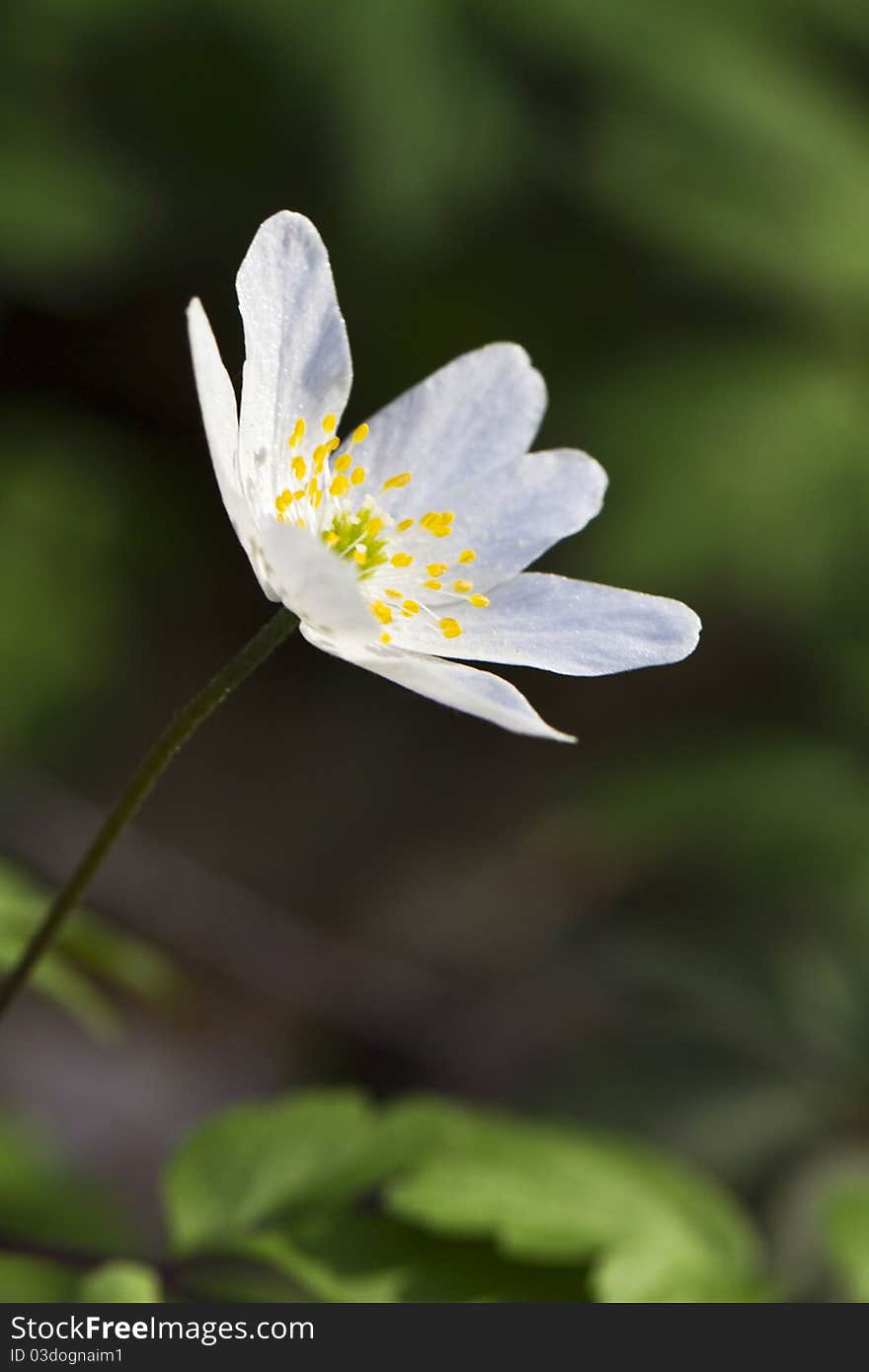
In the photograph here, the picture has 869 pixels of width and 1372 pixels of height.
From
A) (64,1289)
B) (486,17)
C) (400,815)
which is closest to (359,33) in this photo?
(486,17)

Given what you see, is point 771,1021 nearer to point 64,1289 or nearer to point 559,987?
point 559,987

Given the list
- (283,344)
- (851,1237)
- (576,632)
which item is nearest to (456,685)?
(576,632)

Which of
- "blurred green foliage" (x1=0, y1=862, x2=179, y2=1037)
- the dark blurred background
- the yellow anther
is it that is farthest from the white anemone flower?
the dark blurred background

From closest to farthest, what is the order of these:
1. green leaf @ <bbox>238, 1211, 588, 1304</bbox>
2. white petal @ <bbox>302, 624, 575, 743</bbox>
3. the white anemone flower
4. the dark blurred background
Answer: white petal @ <bbox>302, 624, 575, 743</bbox> < the white anemone flower < green leaf @ <bbox>238, 1211, 588, 1304</bbox> < the dark blurred background

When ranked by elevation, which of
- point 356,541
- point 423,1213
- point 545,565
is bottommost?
point 423,1213

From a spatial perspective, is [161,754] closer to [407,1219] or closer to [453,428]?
[453,428]

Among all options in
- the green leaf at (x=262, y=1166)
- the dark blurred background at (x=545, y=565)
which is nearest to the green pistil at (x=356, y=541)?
the green leaf at (x=262, y=1166)

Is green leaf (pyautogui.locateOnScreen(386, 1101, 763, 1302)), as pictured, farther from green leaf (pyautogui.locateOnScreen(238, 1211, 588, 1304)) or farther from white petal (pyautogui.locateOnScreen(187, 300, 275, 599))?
white petal (pyautogui.locateOnScreen(187, 300, 275, 599))
